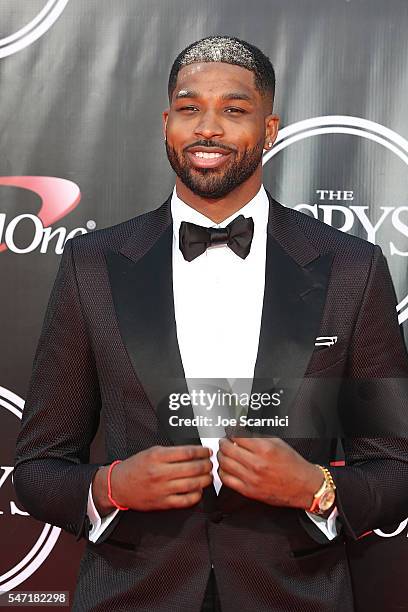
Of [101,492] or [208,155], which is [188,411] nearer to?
[101,492]

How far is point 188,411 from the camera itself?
5.44 feet

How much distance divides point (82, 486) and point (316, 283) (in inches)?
25.6

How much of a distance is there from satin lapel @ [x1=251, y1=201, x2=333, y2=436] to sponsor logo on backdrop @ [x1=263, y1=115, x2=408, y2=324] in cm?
66

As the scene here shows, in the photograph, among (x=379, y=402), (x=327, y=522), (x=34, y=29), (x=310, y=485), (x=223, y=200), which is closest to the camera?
(x=310, y=485)

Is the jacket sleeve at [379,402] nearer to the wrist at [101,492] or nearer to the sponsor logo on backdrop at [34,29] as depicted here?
the wrist at [101,492]

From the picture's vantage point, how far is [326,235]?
201cm

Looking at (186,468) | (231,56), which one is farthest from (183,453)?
(231,56)

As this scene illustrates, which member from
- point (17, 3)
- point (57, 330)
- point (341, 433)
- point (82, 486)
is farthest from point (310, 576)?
point (17, 3)

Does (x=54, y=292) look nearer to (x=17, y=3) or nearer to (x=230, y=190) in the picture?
(x=230, y=190)

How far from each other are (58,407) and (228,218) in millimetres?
573

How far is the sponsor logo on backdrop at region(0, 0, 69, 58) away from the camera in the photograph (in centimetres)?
263

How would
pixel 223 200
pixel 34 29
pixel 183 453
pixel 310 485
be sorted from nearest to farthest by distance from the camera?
1. pixel 183 453
2. pixel 310 485
3. pixel 223 200
4. pixel 34 29

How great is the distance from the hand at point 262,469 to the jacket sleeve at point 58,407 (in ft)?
1.26

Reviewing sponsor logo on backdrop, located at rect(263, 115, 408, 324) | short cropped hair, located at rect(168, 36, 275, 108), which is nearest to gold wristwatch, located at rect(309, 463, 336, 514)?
short cropped hair, located at rect(168, 36, 275, 108)
